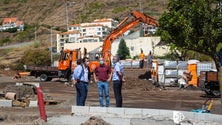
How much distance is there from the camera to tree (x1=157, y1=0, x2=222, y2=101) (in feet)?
93.2

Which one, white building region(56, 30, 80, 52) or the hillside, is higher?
the hillside

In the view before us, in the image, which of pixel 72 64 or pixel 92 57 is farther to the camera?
pixel 92 57

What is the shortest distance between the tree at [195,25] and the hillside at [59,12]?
3292 inches

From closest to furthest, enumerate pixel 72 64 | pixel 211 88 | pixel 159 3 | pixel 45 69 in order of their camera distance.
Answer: pixel 211 88, pixel 72 64, pixel 45 69, pixel 159 3

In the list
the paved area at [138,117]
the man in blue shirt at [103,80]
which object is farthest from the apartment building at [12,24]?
the paved area at [138,117]

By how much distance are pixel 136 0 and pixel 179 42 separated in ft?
397

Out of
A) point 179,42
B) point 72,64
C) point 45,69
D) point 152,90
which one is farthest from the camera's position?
point 45,69

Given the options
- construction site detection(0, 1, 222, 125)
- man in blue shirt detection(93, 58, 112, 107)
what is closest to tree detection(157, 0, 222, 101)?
construction site detection(0, 1, 222, 125)

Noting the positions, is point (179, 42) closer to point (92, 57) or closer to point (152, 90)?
point (152, 90)

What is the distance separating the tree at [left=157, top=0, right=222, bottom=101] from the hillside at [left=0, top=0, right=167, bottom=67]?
83.6 metres

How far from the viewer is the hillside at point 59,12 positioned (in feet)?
437

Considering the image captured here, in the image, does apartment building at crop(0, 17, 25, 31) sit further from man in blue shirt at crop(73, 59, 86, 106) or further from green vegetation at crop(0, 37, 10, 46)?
man in blue shirt at crop(73, 59, 86, 106)

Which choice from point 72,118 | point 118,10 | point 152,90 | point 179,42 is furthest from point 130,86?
point 118,10

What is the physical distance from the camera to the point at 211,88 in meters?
23.5
